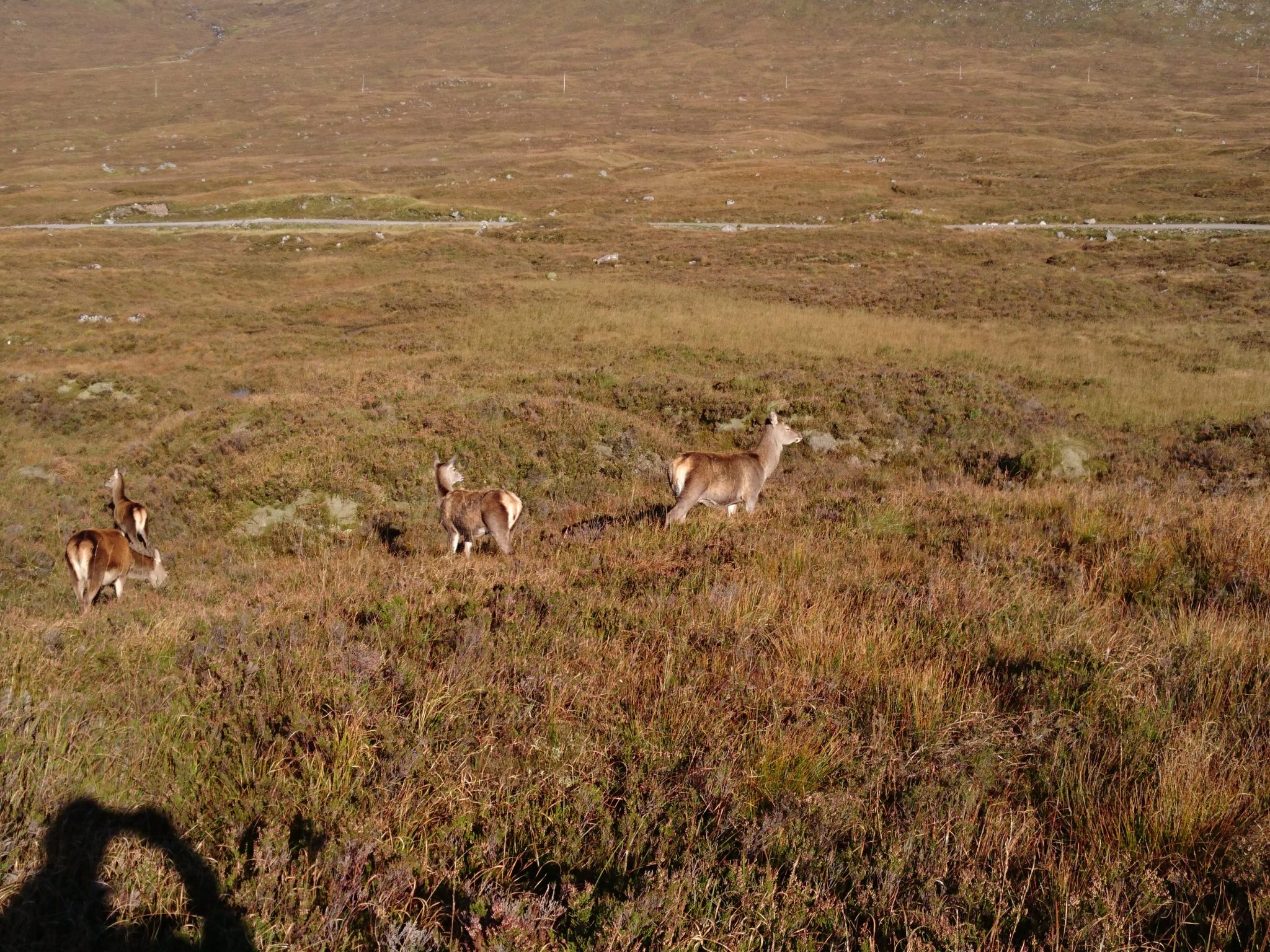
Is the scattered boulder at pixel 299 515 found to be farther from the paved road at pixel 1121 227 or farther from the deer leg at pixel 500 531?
the paved road at pixel 1121 227

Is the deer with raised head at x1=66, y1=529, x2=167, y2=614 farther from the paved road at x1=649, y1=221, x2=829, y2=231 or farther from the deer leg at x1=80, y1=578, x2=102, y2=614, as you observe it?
the paved road at x1=649, y1=221, x2=829, y2=231

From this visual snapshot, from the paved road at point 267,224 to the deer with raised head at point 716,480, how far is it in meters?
54.4

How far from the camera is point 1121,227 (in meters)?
54.8

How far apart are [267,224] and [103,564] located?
6139 centimetres

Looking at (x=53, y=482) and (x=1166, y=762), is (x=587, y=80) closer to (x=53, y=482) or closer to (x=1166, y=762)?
(x=53, y=482)

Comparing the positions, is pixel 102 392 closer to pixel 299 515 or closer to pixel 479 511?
pixel 299 515

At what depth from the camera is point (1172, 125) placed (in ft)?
385

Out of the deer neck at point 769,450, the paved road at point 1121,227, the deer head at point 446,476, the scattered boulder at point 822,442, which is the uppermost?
the paved road at point 1121,227

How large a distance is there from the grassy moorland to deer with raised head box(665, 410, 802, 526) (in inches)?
26.3

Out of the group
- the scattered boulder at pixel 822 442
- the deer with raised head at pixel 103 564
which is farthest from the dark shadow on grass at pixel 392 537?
the scattered boulder at pixel 822 442

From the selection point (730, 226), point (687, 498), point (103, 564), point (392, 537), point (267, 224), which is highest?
point (730, 226)

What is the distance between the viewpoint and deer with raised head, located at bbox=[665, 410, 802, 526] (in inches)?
396

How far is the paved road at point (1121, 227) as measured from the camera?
170 ft

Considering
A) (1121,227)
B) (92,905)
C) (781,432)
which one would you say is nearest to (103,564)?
(92,905)
